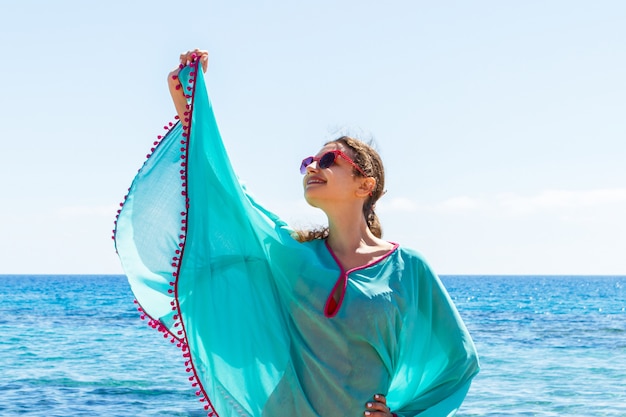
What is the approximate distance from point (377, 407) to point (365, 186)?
0.79m

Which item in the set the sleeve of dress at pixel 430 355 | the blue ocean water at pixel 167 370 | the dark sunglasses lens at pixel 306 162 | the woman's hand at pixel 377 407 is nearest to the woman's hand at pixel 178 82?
the dark sunglasses lens at pixel 306 162

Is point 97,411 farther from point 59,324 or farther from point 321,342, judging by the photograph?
point 59,324

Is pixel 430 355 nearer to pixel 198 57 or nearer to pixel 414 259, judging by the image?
pixel 414 259

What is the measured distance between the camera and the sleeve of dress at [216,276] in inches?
132

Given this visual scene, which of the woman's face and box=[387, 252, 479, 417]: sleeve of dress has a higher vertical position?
the woman's face

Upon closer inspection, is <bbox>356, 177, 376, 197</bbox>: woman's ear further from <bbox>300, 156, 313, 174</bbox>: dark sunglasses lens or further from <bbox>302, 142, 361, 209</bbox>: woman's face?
<bbox>300, 156, 313, 174</bbox>: dark sunglasses lens

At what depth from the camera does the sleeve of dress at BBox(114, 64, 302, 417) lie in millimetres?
3365

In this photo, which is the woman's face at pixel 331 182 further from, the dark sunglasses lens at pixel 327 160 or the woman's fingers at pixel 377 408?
A: the woman's fingers at pixel 377 408

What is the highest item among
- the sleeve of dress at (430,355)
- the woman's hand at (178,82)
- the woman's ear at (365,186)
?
the woman's hand at (178,82)

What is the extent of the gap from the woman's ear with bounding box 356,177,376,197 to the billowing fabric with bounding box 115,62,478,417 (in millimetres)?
228

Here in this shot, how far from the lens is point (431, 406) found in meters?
3.41

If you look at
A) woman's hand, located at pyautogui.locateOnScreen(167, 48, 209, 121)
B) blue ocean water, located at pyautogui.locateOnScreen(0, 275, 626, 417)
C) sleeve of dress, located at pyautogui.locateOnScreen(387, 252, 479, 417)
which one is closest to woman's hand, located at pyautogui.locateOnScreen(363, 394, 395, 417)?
sleeve of dress, located at pyautogui.locateOnScreen(387, 252, 479, 417)

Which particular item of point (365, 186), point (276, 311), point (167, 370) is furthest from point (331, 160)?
point (167, 370)

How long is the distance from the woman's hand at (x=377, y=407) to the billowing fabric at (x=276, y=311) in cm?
3
